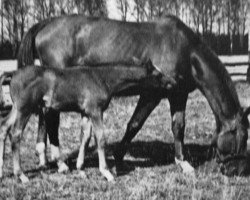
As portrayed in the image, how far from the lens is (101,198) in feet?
17.6

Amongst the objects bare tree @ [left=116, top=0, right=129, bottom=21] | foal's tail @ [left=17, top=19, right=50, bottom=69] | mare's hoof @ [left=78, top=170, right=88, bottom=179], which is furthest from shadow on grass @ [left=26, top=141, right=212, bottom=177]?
bare tree @ [left=116, top=0, right=129, bottom=21]

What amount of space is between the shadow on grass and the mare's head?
0.86 metres

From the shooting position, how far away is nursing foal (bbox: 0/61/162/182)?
623 cm

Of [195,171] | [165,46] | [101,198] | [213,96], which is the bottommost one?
[195,171]

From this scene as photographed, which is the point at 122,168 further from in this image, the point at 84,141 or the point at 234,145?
the point at 234,145

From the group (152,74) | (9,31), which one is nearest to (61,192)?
(152,74)

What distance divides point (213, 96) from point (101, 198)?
2.36m

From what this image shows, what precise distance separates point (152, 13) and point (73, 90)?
44414 millimetres

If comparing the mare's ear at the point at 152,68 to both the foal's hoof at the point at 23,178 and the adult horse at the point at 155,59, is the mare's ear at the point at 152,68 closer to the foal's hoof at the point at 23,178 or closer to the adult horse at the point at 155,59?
the adult horse at the point at 155,59

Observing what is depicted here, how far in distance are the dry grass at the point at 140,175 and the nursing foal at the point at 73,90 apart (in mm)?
368

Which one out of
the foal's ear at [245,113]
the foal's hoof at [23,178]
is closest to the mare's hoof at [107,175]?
the foal's hoof at [23,178]

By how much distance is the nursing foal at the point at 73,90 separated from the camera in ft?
20.4

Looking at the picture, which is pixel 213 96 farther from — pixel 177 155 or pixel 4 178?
pixel 4 178

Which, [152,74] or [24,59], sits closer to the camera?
[152,74]
